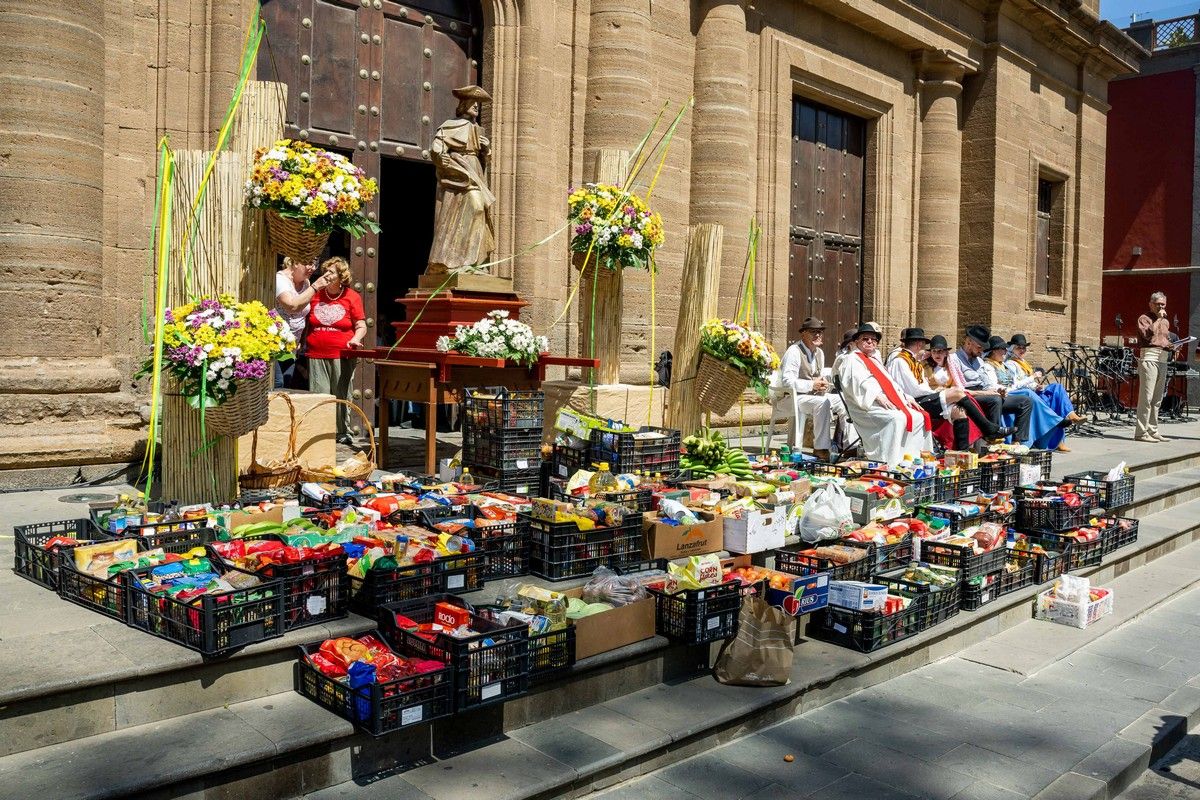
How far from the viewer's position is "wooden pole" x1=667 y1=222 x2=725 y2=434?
862cm

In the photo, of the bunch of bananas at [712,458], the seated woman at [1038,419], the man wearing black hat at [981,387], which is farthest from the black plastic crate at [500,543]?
the seated woman at [1038,419]

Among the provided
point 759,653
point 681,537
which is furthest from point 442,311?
point 759,653

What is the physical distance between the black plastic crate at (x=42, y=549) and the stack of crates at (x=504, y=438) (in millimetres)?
2732

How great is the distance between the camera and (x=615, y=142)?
35.8 ft

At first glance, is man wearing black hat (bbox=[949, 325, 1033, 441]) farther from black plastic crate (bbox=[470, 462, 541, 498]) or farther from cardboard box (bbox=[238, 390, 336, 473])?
cardboard box (bbox=[238, 390, 336, 473])

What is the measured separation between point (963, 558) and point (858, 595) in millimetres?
1223

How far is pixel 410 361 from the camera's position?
800 cm

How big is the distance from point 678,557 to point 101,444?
4178mm

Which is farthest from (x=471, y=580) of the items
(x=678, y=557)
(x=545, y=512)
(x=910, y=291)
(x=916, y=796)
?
(x=910, y=291)

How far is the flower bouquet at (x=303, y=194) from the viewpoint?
6027 millimetres

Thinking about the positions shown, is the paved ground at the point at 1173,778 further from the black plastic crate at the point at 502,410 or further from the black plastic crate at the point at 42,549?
the black plastic crate at the point at 42,549

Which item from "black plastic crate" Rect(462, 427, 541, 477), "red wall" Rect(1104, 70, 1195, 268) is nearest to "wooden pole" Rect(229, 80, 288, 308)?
"black plastic crate" Rect(462, 427, 541, 477)

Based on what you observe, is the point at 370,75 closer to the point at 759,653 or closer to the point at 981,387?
the point at 759,653

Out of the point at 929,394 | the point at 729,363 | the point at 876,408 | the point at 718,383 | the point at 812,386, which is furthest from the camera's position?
the point at 929,394
